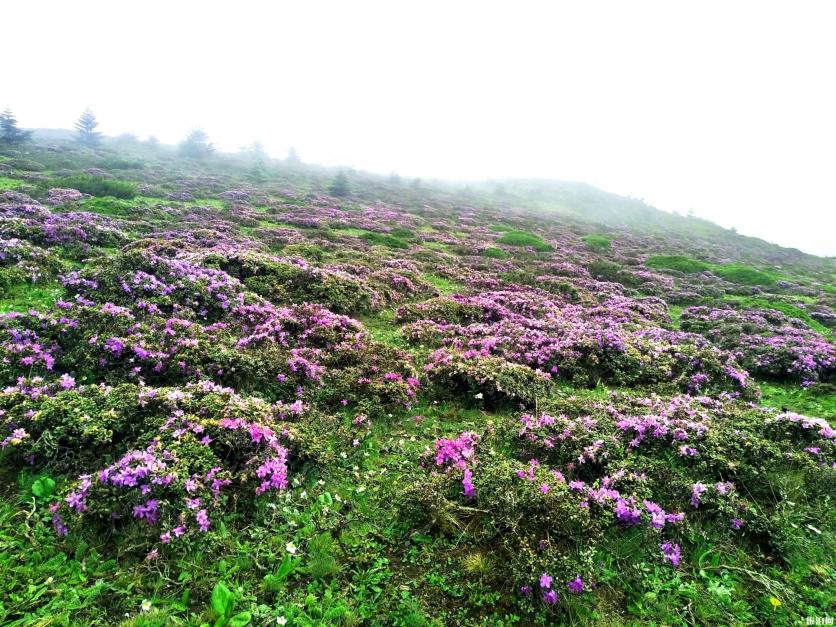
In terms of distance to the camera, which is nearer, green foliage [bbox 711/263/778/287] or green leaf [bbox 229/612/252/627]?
green leaf [bbox 229/612/252/627]

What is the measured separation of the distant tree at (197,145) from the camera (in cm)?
8488

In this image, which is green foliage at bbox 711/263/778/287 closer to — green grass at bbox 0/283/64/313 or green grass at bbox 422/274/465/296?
green grass at bbox 422/274/465/296

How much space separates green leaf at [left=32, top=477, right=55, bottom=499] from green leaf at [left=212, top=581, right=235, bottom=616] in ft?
8.67

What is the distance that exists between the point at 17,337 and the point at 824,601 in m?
12.9

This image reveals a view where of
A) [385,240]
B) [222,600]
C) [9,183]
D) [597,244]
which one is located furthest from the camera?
[597,244]

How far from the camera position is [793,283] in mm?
27938

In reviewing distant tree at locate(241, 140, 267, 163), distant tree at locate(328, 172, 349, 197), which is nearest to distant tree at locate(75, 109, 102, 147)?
distant tree at locate(241, 140, 267, 163)

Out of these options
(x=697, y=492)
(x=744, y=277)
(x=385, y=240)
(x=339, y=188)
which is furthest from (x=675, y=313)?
(x=339, y=188)

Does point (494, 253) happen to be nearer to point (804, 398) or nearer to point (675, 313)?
point (675, 313)

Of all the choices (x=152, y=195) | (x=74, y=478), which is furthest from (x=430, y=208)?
(x=74, y=478)

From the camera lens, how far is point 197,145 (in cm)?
8706

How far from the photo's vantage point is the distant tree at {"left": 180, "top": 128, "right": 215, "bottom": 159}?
84875 millimetres

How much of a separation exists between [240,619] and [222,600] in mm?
280

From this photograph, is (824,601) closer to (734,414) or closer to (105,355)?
(734,414)
